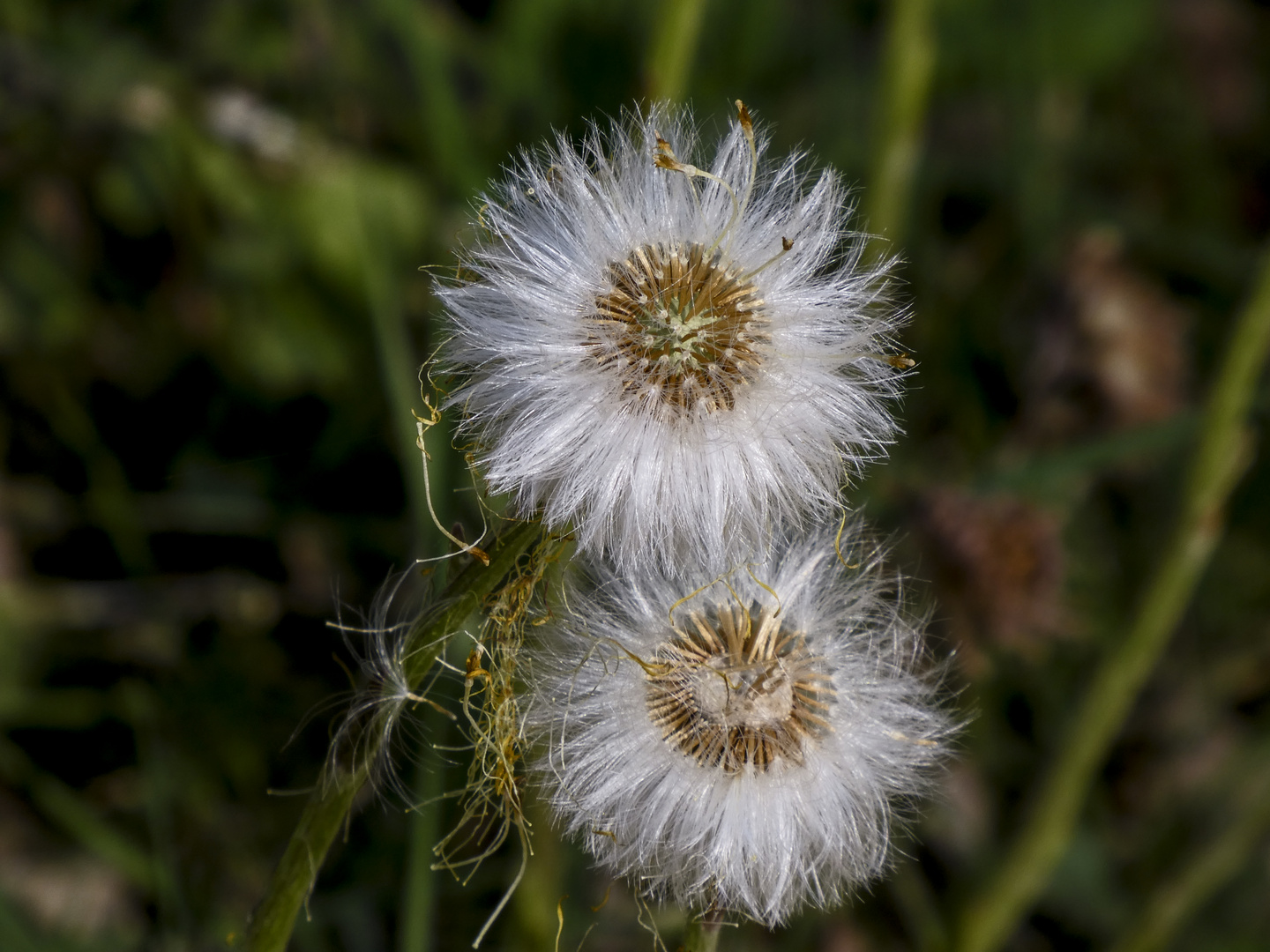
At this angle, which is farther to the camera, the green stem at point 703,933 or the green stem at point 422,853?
the green stem at point 422,853

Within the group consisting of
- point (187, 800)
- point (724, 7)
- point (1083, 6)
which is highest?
point (1083, 6)

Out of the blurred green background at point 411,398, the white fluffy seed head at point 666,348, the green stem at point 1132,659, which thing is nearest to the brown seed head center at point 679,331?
the white fluffy seed head at point 666,348

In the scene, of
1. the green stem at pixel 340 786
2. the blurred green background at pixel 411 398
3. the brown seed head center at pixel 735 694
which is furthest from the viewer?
the blurred green background at pixel 411 398

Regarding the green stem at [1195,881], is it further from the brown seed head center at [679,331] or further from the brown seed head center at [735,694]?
the brown seed head center at [679,331]

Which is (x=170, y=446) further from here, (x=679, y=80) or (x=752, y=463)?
(x=752, y=463)

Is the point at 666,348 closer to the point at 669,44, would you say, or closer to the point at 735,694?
the point at 735,694

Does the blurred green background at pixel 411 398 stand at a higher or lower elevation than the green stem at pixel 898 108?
lower

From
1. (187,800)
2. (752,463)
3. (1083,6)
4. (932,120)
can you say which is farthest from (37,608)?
(1083,6)

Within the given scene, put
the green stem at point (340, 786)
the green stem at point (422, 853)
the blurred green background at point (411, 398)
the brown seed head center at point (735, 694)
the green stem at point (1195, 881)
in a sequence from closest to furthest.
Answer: the green stem at point (340, 786), the brown seed head center at point (735, 694), the green stem at point (422, 853), the green stem at point (1195, 881), the blurred green background at point (411, 398)
